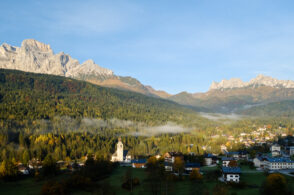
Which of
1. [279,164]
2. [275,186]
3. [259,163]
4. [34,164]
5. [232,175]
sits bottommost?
[34,164]

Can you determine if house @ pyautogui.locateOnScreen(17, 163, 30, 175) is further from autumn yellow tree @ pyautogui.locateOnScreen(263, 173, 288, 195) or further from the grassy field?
autumn yellow tree @ pyautogui.locateOnScreen(263, 173, 288, 195)

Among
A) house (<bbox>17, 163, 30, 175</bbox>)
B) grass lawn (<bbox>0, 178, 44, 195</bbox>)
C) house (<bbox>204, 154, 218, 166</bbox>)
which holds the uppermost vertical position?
house (<bbox>204, 154, 218, 166</bbox>)

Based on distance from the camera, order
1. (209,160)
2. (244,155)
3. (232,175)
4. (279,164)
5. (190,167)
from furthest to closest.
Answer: (244,155) → (209,160) → (279,164) → (190,167) → (232,175)

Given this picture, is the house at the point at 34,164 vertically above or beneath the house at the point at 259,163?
beneath

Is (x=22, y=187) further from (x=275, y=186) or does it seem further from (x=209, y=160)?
(x=209, y=160)

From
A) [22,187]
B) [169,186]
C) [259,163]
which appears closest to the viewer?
[169,186]

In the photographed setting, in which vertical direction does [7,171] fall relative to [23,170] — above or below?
above

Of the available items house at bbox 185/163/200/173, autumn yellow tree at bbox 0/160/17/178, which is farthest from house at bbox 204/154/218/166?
autumn yellow tree at bbox 0/160/17/178

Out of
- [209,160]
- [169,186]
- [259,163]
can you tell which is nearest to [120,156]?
[209,160]

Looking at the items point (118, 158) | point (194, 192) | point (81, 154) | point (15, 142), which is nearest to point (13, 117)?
point (15, 142)

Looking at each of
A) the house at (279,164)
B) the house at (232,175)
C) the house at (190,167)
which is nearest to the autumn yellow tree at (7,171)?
the house at (190,167)

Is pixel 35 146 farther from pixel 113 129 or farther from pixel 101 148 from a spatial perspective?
pixel 113 129

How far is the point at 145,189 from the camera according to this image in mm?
68688

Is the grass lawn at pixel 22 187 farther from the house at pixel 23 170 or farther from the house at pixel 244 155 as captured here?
the house at pixel 244 155
